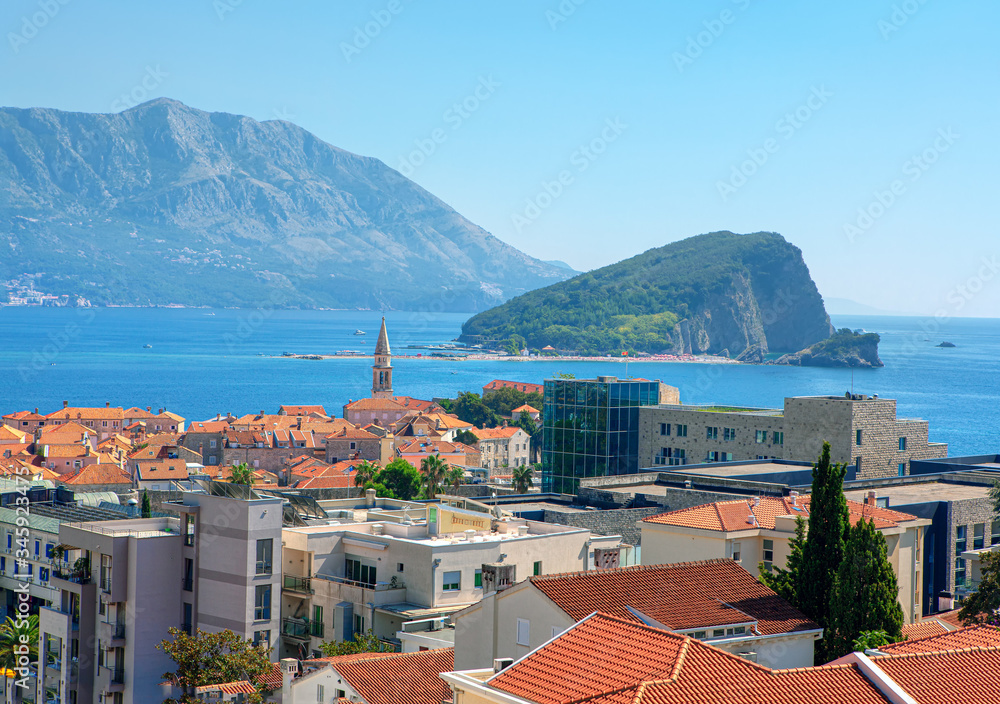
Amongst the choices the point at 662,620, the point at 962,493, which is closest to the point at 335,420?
the point at 962,493

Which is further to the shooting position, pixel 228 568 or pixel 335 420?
pixel 335 420

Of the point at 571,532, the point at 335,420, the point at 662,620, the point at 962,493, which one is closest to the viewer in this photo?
the point at 662,620

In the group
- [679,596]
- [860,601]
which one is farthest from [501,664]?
[860,601]

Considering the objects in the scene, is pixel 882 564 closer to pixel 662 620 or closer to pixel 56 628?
pixel 662 620

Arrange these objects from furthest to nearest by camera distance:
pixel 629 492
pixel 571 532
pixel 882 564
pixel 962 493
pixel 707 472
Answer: pixel 707 472 → pixel 629 492 → pixel 962 493 → pixel 571 532 → pixel 882 564

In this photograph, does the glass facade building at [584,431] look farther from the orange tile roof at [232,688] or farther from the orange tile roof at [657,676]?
the orange tile roof at [657,676]

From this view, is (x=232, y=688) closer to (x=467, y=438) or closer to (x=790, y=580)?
(x=790, y=580)

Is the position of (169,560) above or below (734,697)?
below
